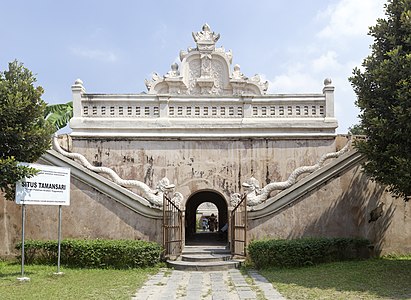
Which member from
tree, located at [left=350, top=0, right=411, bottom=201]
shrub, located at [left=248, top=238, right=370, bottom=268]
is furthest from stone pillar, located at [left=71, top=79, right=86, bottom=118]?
tree, located at [left=350, top=0, right=411, bottom=201]

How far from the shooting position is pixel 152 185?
14.2m

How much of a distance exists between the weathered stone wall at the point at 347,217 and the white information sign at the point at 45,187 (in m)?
4.86

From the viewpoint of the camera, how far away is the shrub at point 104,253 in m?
11.0

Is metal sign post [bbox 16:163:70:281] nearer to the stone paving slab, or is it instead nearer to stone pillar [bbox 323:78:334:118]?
the stone paving slab

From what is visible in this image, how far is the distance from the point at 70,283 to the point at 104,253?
79.2 inches

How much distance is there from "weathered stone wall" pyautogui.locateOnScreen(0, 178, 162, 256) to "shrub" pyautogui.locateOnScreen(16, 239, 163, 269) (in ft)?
2.06

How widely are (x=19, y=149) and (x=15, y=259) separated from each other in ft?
12.5

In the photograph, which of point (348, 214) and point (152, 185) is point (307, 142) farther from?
point (152, 185)

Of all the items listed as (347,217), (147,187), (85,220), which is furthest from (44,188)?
(347,217)

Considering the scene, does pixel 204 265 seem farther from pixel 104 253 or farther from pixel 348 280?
pixel 348 280

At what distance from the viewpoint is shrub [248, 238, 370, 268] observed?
35.8 feet

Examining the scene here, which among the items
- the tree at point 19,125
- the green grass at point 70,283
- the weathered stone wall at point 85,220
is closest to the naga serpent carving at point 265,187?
the weathered stone wall at point 85,220

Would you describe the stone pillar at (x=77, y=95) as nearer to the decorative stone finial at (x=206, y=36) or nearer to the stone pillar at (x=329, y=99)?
the decorative stone finial at (x=206, y=36)

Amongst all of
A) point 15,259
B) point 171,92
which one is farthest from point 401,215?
point 15,259
